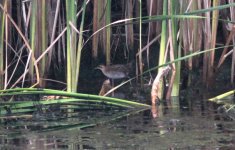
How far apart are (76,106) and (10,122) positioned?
71cm

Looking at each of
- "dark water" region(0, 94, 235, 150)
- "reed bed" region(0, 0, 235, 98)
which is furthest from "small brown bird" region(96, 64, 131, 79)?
"dark water" region(0, 94, 235, 150)

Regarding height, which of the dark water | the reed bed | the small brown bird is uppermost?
the reed bed

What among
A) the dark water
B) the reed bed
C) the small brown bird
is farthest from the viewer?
the small brown bird

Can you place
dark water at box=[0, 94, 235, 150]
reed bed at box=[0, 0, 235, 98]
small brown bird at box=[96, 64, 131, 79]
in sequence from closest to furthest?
dark water at box=[0, 94, 235, 150] → reed bed at box=[0, 0, 235, 98] → small brown bird at box=[96, 64, 131, 79]

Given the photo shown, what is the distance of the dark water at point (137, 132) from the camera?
532 cm

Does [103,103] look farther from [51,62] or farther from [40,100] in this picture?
[51,62]

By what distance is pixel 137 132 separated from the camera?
582 centimetres

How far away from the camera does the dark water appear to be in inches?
210

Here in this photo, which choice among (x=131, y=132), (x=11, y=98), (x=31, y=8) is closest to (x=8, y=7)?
(x=31, y=8)

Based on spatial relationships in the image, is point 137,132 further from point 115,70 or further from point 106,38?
point 106,38

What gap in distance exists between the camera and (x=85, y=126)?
612 cm

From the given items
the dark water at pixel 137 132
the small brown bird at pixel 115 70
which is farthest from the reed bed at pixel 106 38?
the dark water at pixel 137 132

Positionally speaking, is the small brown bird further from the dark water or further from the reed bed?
the dark water

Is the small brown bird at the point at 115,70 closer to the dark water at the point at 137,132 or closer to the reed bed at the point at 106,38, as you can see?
the reed bed at the point at 106,38
